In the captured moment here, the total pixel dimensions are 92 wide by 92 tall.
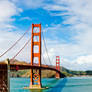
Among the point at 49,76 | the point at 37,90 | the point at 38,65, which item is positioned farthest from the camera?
the point at 49,76

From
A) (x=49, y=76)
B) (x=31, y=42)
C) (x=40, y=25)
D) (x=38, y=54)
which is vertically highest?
(x=40, y=25)

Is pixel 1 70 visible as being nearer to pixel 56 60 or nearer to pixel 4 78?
pixel 4 78

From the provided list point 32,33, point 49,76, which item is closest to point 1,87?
point 32,33

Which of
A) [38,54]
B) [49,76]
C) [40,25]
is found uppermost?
[40,25]

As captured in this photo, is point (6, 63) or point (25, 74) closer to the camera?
point (6, 63)

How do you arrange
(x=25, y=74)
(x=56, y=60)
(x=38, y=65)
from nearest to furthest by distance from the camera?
(x=38, y=65), (x=56, y=60), (x=25, y=74)

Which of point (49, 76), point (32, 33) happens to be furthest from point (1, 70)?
point (49, 76)

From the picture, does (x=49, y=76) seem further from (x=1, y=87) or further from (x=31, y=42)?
(x=1, y=87)

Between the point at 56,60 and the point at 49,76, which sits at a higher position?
the point at 56,60

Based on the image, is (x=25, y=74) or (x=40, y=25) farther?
(x=25, y=74)
